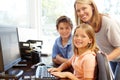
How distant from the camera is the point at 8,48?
152 centimetres

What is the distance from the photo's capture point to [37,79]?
1.31 m

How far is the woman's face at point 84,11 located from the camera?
1654 millimetres

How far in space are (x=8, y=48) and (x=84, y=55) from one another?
2.02ft

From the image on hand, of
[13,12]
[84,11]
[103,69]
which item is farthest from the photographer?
[13,12]

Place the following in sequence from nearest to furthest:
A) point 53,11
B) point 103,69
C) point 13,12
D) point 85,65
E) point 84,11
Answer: point 103,69 < point 85,65 < point 84,11 < point 13,12 < point 53,11

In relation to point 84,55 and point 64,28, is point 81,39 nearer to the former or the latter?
point 84,55

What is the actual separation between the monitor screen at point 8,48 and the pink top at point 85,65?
1.79 feet

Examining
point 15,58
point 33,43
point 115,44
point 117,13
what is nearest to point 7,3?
point 33,43

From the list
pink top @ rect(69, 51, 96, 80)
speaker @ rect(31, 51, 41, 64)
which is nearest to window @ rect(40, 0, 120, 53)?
speaker @ rect(31, 51, 41, 64)

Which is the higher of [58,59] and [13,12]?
[13,12]

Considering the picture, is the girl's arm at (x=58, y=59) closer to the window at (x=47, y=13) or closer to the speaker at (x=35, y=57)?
the speaker at (x=35, y=57)

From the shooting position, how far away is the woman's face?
1.65 meters

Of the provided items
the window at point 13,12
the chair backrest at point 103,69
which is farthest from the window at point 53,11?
the chair backrest at point 103,69

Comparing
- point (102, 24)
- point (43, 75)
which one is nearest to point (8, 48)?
point (43, 75)
